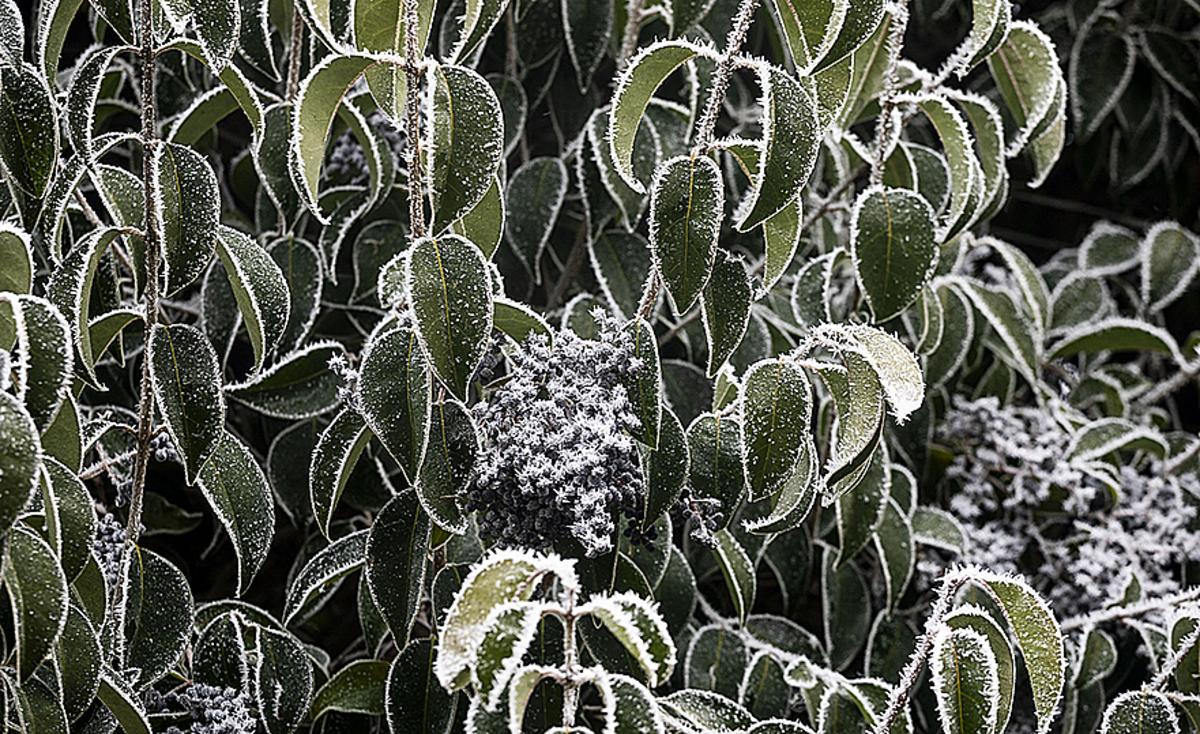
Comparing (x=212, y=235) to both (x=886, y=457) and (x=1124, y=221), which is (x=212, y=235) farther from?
(x=1124, y=221)

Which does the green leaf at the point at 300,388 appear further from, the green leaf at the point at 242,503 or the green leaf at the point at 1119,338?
the green leaf at the point at 1119,338

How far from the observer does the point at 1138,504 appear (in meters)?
1.17

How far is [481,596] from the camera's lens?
0.56m

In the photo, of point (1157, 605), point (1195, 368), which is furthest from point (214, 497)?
point (1195, 368)

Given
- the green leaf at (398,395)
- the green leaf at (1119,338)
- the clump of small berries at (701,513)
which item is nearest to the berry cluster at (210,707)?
the green leaf at (398,395)

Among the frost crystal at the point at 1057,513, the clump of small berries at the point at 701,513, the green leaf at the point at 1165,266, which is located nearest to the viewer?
the clump of small berries at the point at 701,513

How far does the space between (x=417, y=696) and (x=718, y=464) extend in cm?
27

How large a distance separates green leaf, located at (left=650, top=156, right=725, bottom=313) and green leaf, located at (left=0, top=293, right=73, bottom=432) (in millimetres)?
342

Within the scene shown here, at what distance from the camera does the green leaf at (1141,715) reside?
80 cm

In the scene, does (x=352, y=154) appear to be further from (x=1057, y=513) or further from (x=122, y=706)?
(x=1057, y=513)

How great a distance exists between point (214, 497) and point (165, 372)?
11 cm

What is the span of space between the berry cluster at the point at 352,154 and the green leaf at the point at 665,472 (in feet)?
1.50

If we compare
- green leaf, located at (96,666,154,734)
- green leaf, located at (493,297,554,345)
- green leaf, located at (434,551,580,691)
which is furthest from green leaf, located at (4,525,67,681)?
A: green leaf, located at (493,297,554,345)

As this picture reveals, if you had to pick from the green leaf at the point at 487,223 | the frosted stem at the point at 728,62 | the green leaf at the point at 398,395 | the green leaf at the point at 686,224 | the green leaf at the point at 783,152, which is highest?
the frosted stem at the point at 728,62
